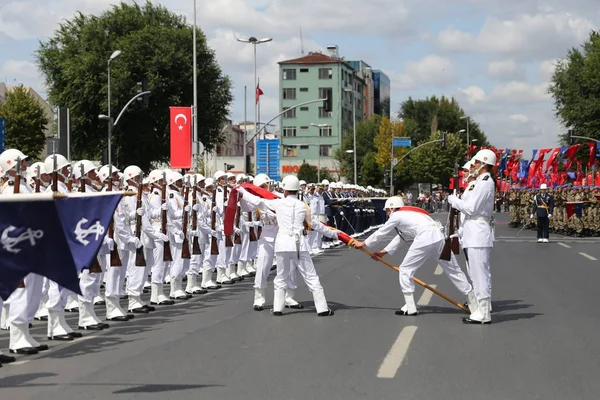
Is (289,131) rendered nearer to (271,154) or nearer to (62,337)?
(271,154)

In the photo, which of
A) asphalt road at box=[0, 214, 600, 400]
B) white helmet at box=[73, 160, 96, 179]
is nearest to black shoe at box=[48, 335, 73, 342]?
asphalt road at box=[0, 214, 600, 400]

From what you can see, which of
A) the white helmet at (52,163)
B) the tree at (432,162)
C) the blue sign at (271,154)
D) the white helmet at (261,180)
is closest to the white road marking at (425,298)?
the white helmet at (261,180)

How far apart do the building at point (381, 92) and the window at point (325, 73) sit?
23786 mm

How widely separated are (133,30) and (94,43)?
238cm

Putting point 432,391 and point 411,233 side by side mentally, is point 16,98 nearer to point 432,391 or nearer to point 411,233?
point 411,233

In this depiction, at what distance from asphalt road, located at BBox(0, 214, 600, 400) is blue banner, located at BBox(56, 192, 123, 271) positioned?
3.61 feet

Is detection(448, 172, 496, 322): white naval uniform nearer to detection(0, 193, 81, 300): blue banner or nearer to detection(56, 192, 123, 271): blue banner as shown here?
detection(56, 192, 123, 271): blue banner

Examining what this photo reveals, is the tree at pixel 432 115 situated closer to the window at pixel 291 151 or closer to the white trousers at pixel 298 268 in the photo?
the window at pixel 291 151

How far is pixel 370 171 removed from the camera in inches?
4099

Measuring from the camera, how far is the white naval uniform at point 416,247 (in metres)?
12.3

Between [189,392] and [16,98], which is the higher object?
[16,98]

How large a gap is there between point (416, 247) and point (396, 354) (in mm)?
3461

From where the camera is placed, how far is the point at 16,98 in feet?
248

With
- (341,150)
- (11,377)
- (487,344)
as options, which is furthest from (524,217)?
(341,150)
